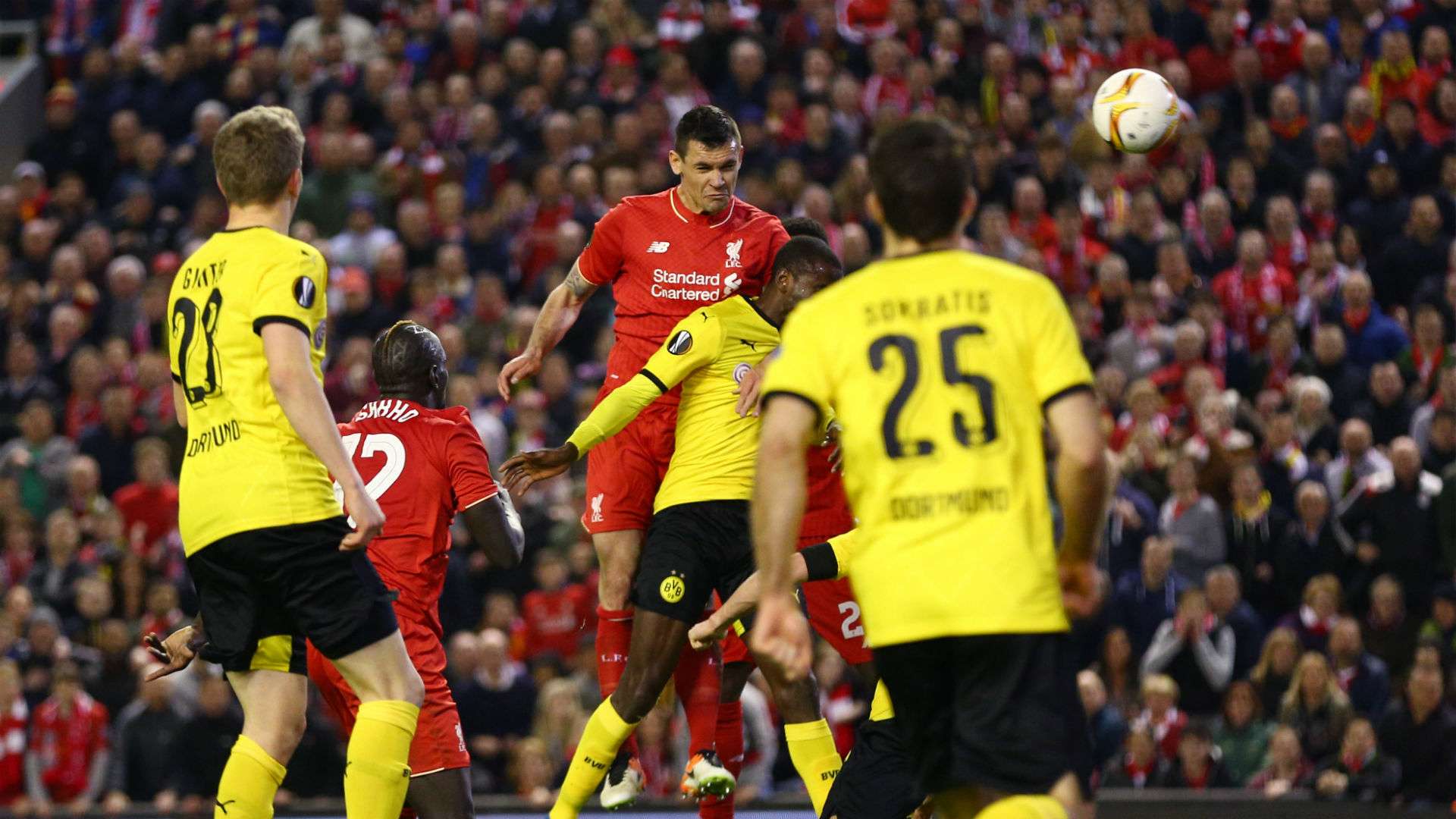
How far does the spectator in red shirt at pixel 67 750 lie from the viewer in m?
14.2

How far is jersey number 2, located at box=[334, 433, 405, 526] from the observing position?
7773 mm

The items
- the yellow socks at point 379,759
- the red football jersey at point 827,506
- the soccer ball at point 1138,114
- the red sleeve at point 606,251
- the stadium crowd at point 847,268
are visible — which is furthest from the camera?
the stadium crowd at point 847,268

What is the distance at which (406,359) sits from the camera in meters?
7.94

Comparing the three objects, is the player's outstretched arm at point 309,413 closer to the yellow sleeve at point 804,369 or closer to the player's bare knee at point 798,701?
the yellow sleeve at point 804,369

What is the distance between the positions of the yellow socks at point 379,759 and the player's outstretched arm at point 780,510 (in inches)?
79.7

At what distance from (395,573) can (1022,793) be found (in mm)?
3341

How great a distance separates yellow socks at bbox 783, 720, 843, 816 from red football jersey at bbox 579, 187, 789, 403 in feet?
5.44

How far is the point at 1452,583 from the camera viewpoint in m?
14.4

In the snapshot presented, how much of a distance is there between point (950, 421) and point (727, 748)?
13.5 ft

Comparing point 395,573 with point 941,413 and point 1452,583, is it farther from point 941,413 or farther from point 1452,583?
point 1452,583

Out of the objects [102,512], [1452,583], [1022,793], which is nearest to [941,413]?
[1022,793]

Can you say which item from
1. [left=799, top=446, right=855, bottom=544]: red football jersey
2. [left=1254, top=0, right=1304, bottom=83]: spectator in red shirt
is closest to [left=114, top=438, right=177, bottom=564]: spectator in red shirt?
[left=799, top=446, right=855, bottom=544]: red football jersey

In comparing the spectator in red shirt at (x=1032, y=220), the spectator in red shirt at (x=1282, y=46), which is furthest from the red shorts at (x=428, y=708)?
the spectator in red shirt at (x=1282, y=46)

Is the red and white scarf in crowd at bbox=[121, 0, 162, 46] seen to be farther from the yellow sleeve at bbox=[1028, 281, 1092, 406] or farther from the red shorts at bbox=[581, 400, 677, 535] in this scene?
the yellow sleeve at bbox=[1028, 281, 1092, 406]
